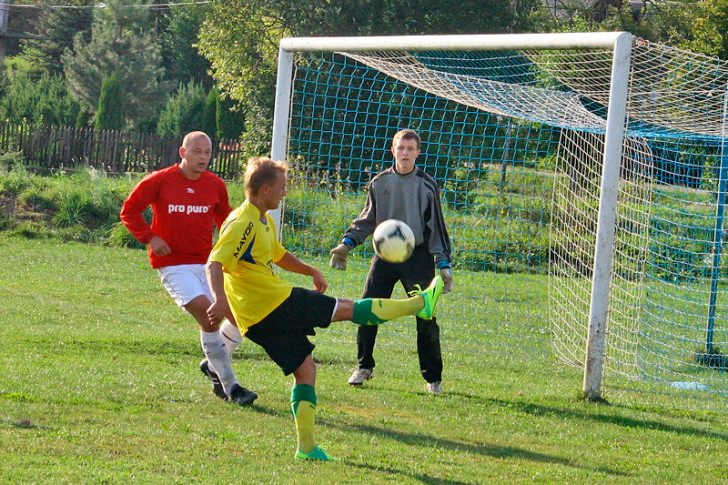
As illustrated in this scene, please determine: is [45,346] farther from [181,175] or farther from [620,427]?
[620,427]

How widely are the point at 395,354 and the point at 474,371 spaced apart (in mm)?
1045

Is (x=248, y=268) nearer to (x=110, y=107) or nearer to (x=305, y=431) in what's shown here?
(x=305, y=431)

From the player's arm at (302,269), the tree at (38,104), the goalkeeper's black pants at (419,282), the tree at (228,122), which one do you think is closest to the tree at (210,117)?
the tree at (228,122)

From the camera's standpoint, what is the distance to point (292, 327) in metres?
6.11

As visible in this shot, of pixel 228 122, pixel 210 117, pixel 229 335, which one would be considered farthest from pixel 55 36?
pixel 229 335

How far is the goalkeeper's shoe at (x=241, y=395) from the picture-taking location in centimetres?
728

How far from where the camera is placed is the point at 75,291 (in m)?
14.0

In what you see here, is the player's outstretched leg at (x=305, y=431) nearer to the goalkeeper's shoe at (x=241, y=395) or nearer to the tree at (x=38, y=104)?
the goalkeeper's shoe at (x=241, y=395)

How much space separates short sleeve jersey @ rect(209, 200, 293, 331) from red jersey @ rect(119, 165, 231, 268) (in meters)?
1.39

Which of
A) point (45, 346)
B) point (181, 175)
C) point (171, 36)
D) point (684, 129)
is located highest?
point (171, 36)

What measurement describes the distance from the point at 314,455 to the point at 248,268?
1163 millimetres

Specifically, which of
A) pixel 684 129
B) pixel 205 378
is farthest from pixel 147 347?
pixel 684 129

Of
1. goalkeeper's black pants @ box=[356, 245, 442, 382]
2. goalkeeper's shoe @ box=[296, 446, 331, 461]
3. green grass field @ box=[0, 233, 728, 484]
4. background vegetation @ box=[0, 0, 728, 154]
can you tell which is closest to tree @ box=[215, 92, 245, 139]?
background vegetation @ box=[0, 0, 728, 154]

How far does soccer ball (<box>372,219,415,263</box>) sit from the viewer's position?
6934 millimetres
